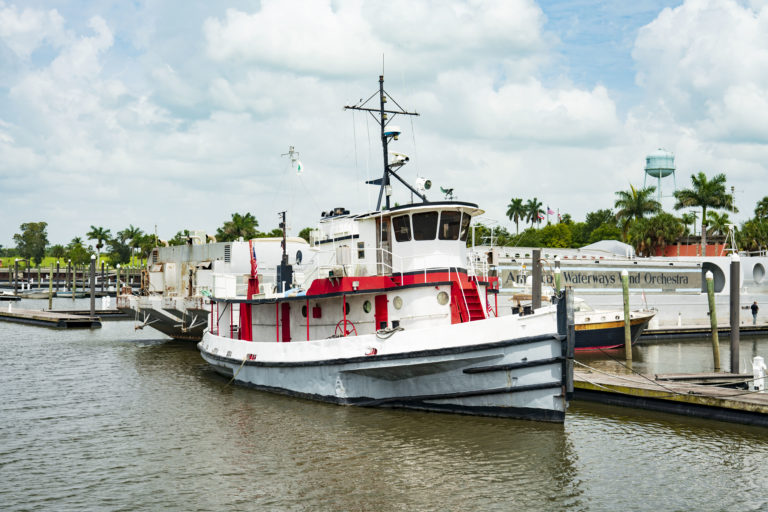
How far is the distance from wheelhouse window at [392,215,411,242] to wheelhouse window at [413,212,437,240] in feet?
0.60

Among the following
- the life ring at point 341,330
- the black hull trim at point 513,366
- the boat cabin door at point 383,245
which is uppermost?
the boat cabin door at point 383,245

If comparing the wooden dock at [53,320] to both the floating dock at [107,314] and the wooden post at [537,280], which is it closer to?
the floating dock at [107,314]

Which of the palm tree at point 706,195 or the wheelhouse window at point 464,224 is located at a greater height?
the palm tree at point 706,195

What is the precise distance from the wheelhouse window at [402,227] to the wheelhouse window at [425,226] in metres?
0.18

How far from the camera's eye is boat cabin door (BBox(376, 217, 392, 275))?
17.8m

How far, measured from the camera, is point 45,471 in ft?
41.2

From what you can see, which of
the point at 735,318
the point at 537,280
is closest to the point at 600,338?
the point at 537,280

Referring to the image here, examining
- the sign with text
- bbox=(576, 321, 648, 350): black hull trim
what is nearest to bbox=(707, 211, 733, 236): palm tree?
the sign with text

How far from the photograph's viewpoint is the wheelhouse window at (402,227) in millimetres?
17312

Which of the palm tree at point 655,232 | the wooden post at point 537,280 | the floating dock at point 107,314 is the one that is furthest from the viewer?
the palm tree at point 655,232

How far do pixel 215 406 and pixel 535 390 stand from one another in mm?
8993

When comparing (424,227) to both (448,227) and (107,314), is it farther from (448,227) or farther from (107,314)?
(107,314)

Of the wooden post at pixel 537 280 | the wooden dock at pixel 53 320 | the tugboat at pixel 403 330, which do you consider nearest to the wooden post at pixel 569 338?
the tugboat at pixel 403 330

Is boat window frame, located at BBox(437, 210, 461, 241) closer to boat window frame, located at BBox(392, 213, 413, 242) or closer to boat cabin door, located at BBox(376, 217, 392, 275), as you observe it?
boat window frame, located at BBox(392, 213, 413, 242)
